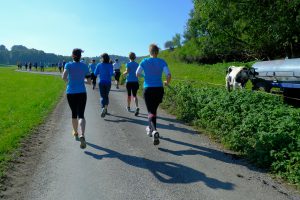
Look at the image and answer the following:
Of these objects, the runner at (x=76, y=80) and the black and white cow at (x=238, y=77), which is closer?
the runner at (x=76, y=80)

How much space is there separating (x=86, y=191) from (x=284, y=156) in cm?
346

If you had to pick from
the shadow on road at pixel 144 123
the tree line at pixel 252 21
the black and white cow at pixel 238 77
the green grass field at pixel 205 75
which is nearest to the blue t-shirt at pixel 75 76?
the shadow on road at pixel 144 123

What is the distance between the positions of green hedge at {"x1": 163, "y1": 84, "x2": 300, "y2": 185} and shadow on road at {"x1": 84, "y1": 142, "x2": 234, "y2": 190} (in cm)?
114

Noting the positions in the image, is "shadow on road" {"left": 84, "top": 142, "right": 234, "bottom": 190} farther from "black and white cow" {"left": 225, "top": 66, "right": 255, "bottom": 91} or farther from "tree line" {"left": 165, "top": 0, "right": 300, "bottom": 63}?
"tree line" {"left": 165, "top": 0, "right": 300, "bottom": 63}

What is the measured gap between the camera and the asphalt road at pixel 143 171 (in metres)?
6.01

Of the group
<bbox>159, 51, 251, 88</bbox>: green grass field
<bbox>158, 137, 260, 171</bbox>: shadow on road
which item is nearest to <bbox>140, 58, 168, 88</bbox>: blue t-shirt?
<bbox>158, 137, 260, 171</bbox>: shadow on road

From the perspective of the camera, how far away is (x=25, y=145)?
9367 mm

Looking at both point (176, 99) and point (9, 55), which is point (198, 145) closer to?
point (176, 99)

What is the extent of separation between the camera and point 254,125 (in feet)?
26.2

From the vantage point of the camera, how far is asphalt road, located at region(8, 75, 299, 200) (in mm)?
6012

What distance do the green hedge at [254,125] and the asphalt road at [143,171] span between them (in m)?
0.33

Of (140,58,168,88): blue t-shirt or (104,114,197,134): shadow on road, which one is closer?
(140,58,168,88): blue t-shirt

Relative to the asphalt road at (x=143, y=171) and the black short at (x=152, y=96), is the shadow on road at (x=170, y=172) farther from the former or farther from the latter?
the black short at (x=152, y=96)

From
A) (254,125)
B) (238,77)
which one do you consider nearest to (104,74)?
(238,77)
